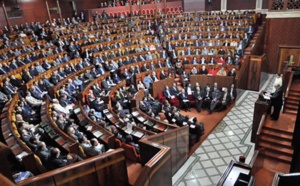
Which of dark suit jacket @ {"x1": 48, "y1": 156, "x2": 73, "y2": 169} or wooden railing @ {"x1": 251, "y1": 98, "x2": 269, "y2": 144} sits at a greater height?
dark suit jacket @ {"x1": 48, "y1": 156, "x2": 73, "y2": 169}

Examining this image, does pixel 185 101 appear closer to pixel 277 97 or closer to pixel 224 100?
pixel 224 100

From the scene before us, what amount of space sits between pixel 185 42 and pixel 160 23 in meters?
2.53

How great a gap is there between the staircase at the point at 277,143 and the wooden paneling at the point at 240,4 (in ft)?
30.2

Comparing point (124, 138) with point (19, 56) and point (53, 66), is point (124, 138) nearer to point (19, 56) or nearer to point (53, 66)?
point (53, 66)

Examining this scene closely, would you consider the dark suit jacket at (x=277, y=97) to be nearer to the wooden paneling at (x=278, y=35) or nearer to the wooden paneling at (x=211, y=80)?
the wooden paneling at (x=211, y=80)

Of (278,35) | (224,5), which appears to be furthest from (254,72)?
(224,5)

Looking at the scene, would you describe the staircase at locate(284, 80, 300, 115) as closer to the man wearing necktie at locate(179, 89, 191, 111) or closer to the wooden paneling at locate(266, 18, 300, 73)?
the man wearing necktie at locate(179, 89, 191, 111)

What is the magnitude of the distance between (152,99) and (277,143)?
3088 millimetres

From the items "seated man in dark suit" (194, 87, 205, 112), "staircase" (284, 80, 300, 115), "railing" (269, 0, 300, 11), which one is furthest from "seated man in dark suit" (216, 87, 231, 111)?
"railing" (269, 0, 300, 11)

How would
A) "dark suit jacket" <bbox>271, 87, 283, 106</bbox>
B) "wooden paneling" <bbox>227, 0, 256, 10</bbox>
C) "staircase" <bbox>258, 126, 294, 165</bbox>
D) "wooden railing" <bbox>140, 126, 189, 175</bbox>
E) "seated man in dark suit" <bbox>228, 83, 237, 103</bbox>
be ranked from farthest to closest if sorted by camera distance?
"wooden paneling" <bbox>227, 0, 256, 10</bbox> → "seated man in dark suit" <bbox>228, 83, 237, 103</bbox> → "dark suit jacket" <bbox>271, 87, 283, 106</bbox> → "staircase" <bbox>258, 126, 294, 165</bbox> → "wooden railing" <bbox>140, 126, 189, 175</bbox>

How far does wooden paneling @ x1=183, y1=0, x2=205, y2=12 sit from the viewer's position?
44.1ft

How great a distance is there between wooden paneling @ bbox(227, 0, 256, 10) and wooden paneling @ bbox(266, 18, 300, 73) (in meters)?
3.52

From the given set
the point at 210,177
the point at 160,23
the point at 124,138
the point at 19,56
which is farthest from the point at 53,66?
the point at 160,23

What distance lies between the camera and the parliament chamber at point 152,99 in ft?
10.3
